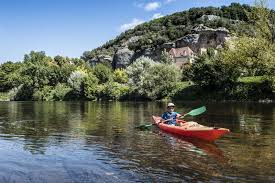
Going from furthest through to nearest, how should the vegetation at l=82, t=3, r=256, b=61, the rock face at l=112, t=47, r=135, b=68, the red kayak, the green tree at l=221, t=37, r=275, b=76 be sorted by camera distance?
the rock face at l=112, t=47, r=135, b=68
the vegetation at l=82, t=3, r=256, b=61
the green tree at l=221, t=37, r=275, b=76
the red kayak

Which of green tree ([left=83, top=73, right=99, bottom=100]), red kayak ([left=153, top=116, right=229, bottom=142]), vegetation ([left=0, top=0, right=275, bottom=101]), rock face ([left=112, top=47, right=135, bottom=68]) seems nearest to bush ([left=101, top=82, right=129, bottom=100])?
vegetation ([left=0, top=0, right=275, bottom=101])

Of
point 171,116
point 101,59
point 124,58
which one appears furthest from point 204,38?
point 171,116

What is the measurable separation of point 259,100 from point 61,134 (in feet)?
154

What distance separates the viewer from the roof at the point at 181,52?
5615 inches

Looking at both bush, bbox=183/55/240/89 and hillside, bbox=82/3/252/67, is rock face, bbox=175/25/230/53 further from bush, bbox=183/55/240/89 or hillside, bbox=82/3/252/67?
bush, bbox=183/55/240/89

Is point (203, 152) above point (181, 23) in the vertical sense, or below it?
below

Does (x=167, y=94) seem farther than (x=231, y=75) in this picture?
Yes

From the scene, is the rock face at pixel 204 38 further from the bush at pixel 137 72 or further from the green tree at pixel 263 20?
the green tree at pixel 263 20

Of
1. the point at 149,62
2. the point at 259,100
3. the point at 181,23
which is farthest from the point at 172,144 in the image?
the point at 181,23

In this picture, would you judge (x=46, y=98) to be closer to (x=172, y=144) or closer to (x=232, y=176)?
(x=172, y=144)

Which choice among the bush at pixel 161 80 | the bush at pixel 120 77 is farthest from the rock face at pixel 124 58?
the bush at pixel 161 80

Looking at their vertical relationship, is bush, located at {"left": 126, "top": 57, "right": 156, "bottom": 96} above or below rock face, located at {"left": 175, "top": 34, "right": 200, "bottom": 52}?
below

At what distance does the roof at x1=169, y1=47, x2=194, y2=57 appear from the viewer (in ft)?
468

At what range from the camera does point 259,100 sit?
65750 millimetres
